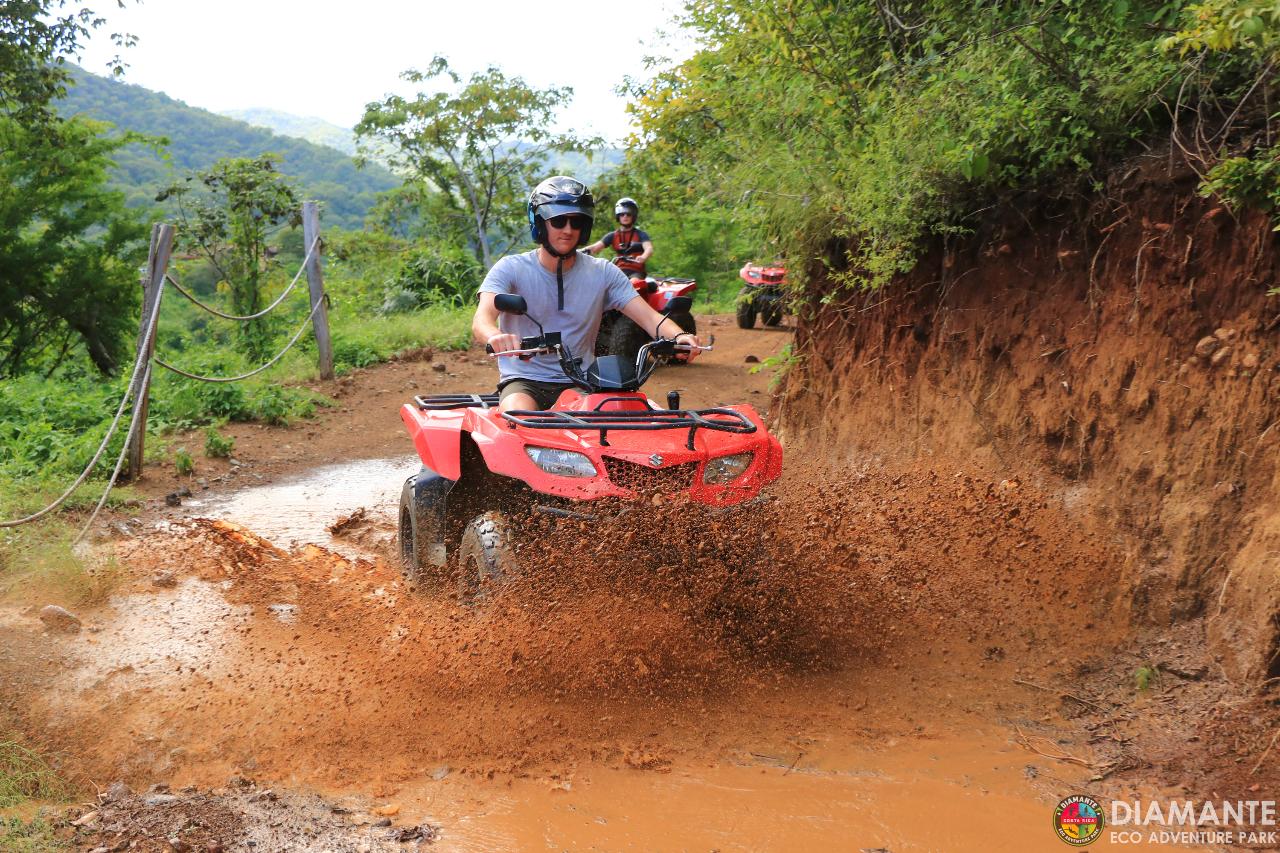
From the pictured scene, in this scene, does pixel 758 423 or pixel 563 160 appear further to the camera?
pixel 563 160

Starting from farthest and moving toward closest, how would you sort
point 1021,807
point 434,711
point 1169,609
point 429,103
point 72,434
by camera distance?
point 429,103, point 72,434, point 1169,609, point 434,711, point 1021,807

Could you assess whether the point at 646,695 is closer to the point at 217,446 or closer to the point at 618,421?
the point at 618,421

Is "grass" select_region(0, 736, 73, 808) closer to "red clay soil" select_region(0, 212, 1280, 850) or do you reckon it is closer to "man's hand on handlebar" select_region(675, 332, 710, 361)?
"red clay soil" select_region(0, 212, 1280, 850)

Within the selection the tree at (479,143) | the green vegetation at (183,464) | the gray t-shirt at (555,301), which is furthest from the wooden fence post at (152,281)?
the tree at (479,143)

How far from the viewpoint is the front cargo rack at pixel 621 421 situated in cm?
443

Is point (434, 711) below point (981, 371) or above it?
below

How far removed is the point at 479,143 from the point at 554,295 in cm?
2133

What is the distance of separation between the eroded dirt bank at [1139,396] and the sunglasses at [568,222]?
2513 millimetres

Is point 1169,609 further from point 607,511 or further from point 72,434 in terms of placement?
point 72,434

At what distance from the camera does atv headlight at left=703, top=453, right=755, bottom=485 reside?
14.6 feet

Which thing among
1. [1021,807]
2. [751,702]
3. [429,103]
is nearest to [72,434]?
[751,702]

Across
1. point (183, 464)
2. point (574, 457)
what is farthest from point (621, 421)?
point (183, 464)

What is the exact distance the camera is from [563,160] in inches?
1112

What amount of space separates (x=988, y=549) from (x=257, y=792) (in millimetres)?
3681
